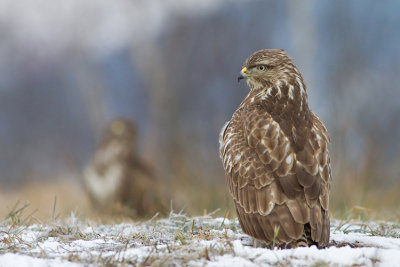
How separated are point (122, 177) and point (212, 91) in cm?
723

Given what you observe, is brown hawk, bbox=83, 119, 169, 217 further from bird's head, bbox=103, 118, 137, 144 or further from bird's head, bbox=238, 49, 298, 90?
bird's head, bbox=238, 49, 298, 90

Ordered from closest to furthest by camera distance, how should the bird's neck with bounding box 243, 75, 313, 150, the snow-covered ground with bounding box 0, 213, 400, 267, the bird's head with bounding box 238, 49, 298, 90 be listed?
the snow-covered ground with bounding box 0, 213, 400, 267, the bird's neck with bounding box 243, 75, 313, 150, the bird's head with bounding box 238, 49, 298, 90

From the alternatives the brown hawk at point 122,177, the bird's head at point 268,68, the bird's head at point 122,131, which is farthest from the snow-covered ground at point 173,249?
the bird's head at point 122,131

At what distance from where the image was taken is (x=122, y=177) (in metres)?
10.0

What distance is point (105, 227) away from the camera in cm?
518

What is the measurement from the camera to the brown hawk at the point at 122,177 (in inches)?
377

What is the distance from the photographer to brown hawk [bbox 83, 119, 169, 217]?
9.59 metres

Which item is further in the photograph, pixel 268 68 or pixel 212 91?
pixel 212 91

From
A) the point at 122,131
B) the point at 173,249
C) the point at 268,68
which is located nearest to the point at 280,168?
the point at 173,249

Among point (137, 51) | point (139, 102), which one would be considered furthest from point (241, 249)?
point (139, 102)

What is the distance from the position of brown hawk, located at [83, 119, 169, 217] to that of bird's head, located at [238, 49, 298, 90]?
411 centimetres

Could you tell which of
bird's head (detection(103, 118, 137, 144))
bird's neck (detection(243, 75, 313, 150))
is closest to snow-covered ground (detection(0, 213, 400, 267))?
bird's neck (detection(243, 75, 313, 150))

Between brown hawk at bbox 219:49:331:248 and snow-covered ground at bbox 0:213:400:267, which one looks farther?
brown hawk at bbox 219:49:331:248

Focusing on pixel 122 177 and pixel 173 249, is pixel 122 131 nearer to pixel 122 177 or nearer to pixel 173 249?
pixel 122 177
